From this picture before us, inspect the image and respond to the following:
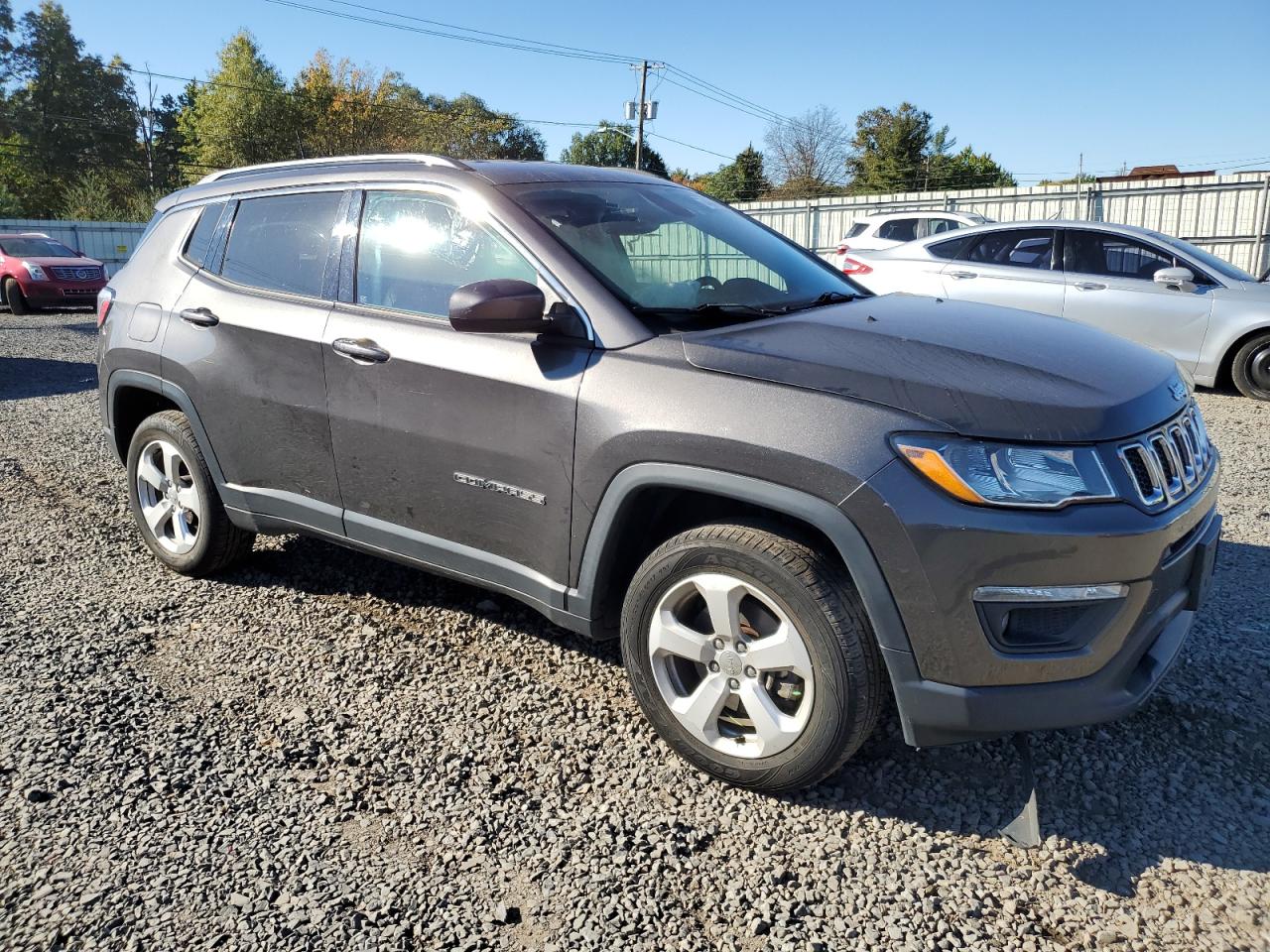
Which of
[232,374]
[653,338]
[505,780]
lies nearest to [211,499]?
[232,374]

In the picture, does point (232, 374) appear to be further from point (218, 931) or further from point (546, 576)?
point (218, 931)

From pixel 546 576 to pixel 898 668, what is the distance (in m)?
1.16

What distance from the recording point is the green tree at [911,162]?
60.0 m

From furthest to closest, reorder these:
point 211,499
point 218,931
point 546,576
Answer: point 211,499 → point 546,576 → point 218,931

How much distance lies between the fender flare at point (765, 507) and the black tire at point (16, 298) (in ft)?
63.1

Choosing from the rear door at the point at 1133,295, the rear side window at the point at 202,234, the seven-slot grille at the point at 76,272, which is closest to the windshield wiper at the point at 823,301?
the rear side window at the point at 202,234

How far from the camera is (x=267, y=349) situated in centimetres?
365

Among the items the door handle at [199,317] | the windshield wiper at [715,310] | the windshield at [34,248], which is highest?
the windshield at [34,248]

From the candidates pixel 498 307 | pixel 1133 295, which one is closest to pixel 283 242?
pixel 498 307

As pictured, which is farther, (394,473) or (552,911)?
(394,473)

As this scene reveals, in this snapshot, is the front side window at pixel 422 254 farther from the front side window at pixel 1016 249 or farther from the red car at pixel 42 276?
the red car at pixel 42 276

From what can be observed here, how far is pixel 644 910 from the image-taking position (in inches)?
89.4

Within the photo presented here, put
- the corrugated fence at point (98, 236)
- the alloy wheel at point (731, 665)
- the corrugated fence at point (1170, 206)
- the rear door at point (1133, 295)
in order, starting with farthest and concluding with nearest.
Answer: the corrugated fence at point (98, 236), the corrugated fence at point (1170, 206), the rear door at point (1133, 295), the alloy wheel at point (731, 665)

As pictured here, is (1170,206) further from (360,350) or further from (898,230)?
(360,350)
